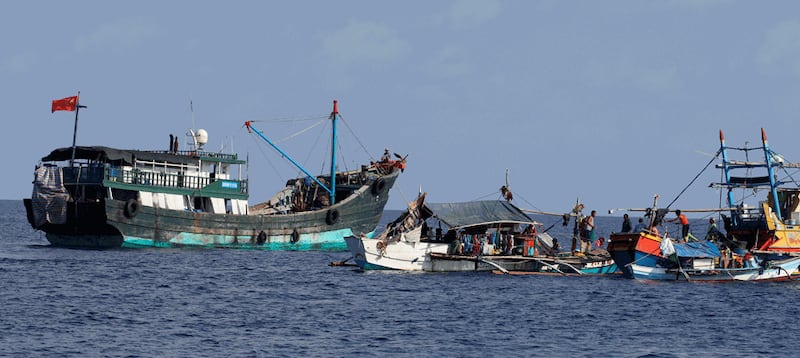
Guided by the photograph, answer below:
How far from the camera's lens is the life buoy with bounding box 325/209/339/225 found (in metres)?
69.7

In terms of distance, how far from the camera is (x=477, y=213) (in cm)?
5362

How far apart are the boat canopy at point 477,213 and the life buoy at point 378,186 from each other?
1704 centimetres

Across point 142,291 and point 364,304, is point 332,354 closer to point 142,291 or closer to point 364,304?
point 364,304

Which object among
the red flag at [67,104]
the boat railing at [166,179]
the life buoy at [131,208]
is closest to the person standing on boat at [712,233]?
the boat railing at [166,179]

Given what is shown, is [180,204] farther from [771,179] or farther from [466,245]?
[771,179]

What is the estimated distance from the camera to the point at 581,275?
5409 cm

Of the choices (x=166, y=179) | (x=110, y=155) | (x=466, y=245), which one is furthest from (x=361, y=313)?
(x=166, y=179)

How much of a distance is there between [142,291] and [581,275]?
2133cm

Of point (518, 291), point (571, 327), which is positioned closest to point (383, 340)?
point (571, 327)

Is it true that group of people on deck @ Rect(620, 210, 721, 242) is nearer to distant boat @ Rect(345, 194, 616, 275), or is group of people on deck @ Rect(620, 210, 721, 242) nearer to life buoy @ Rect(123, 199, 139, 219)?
distant boat @ Rect(345, 194, 616, 275)

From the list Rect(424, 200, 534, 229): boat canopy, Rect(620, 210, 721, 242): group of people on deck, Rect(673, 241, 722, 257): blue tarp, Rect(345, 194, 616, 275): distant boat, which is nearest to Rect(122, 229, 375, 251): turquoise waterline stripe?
Rect(424, 200, 534, 229): boat canopy

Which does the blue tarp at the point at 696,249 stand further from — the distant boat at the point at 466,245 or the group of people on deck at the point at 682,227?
the distant boat at the point at 466,245

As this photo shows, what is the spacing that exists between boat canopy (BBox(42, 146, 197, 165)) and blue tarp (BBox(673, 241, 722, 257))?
29619 mm

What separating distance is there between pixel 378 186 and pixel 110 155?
17883mm
